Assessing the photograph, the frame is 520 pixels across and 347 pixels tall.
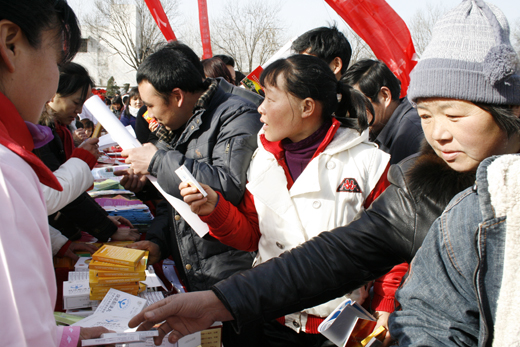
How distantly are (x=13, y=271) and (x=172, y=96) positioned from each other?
1.97 meters

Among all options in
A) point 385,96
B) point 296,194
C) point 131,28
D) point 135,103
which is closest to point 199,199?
point 296,194

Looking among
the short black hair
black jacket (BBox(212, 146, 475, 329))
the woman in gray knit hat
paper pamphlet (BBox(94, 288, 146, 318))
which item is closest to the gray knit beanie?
the woman in gray knit hat

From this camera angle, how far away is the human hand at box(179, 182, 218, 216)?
184cm

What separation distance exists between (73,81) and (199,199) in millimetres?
1934

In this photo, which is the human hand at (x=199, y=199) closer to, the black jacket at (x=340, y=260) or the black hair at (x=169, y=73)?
the black jacket at (x=340, y=260)

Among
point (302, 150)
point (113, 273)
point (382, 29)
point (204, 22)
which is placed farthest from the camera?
point (204, 22)

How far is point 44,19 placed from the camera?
96cm

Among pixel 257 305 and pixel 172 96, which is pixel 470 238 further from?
pixel 172 96

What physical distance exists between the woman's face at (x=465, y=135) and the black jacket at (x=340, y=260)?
0.16m

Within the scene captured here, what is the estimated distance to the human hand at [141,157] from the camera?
7.29ft

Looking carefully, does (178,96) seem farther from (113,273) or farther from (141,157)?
(113,273)

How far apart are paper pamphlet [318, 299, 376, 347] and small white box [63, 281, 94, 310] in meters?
1.30

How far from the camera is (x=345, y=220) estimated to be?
1.84 metres

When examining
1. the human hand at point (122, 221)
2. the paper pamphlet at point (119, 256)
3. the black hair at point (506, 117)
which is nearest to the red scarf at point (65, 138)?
the human hand at point (122, 221)
